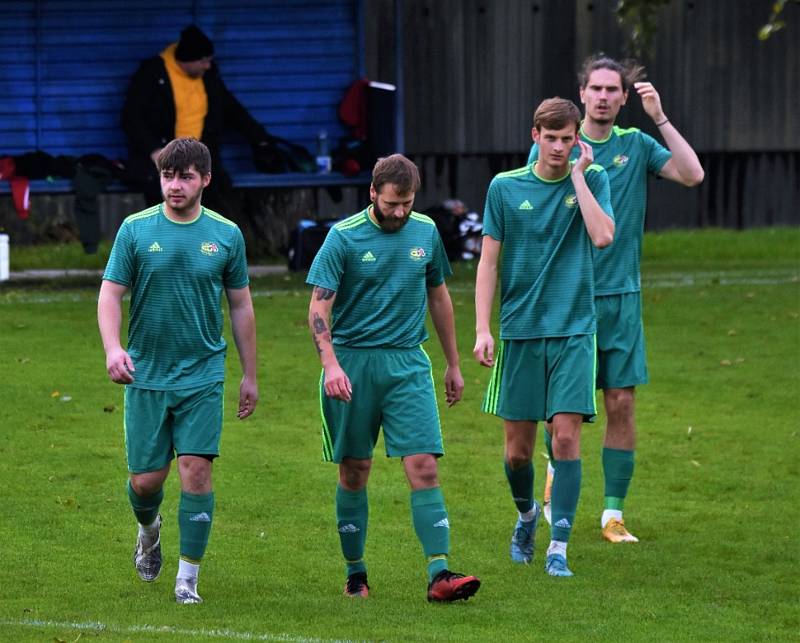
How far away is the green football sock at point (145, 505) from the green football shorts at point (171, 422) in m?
0.19

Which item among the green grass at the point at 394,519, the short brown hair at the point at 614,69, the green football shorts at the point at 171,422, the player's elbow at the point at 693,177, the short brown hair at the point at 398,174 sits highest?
the short brown hair at the point at 614,69

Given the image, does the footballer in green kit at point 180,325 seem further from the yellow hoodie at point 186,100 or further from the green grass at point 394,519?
the yellow hoodie at point 186,100

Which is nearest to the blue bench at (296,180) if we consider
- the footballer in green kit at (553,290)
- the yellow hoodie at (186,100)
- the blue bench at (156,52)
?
the blue bench at (156,52)

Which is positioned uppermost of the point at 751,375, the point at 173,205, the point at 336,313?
the point at 173,205

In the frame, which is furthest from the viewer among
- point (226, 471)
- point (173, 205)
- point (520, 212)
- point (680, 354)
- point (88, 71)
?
point (88, 71)

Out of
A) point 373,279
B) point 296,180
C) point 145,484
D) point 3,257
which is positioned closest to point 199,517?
point 145,484

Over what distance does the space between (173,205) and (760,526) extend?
3694 millimetres

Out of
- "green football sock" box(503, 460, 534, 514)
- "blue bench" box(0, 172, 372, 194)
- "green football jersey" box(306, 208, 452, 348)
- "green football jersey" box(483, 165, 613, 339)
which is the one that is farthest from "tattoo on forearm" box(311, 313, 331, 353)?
"blue bench" box(0, 172, 372, 194)

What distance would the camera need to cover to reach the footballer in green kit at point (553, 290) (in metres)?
7.95

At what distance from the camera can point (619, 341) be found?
28.5 feet

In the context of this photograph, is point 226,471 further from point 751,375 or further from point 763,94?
point 763,94

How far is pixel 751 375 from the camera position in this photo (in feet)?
46.4

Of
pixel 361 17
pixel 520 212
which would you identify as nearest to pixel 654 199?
pixel 361 17

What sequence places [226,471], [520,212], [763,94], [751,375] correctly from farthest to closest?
[763,94] → [751,375] → [226,471] → [520,212]
